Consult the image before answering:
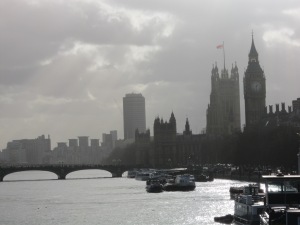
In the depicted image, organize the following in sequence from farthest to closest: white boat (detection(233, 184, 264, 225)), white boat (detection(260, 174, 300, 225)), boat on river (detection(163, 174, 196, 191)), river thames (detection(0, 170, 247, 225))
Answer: boat on river (detection(163, 174, 196, 191)) < river thames (detection(0, 170, 247, 225)) < white boat (detection(233, 184, 264, 225)) < white boat (detection(260, 174, 300, 225))

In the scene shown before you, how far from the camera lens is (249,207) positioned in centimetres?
7450

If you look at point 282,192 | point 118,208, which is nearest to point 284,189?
point 282,192

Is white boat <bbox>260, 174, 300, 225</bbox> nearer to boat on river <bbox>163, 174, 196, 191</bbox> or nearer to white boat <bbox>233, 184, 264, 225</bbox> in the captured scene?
white boat <bbox>233, 184, 264, 225</bbox>

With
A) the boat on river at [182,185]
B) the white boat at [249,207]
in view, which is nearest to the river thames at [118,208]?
the boat on river at [182,185]

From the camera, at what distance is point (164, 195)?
12850 centimetres

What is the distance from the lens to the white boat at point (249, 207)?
73125 millimetres

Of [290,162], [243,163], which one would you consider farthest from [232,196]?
[243,163]

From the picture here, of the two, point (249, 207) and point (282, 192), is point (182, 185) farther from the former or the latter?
point (282, 192)

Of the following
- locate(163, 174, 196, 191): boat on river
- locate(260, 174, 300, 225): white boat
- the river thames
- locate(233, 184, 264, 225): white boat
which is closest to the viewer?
locate(260, 174, 300, 225): white boat

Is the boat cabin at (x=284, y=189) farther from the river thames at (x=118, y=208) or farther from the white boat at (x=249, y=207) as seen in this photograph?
the river thames at (x=118, y=208)

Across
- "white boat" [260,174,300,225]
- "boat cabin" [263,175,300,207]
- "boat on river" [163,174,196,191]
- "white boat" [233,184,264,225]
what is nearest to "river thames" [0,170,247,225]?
"boat on river" [163,174,196,191]

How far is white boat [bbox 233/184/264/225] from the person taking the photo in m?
73.1

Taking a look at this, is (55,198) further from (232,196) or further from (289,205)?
(289,205)

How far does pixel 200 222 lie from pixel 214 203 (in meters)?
21.5
